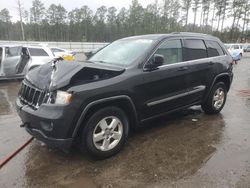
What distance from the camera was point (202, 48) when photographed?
504 cm

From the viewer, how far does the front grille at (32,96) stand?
3226 millimetres

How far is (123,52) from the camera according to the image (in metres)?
4.32

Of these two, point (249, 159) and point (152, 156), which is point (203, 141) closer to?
point (249, 159)

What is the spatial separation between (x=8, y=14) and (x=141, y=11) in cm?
3392

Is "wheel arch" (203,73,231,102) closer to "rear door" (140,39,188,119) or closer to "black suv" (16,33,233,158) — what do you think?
"black suv" (16,33,233,158)

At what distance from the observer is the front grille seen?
3226 millimetres

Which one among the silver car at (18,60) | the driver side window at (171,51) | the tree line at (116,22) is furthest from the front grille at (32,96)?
the tree line at (116,22)

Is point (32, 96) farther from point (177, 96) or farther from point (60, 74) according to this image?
point (177, 96)

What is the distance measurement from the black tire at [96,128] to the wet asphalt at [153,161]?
0.41 feet

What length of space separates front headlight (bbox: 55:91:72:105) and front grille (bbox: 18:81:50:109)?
17cm

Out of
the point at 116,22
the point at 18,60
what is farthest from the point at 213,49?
the point at 116,22

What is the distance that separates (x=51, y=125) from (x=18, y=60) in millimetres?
8062

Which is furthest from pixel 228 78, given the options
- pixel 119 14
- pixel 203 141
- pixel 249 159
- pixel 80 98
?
pixel 119 14

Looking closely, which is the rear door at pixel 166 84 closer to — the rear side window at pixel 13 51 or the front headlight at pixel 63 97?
the front headlight at pixel 63 97
